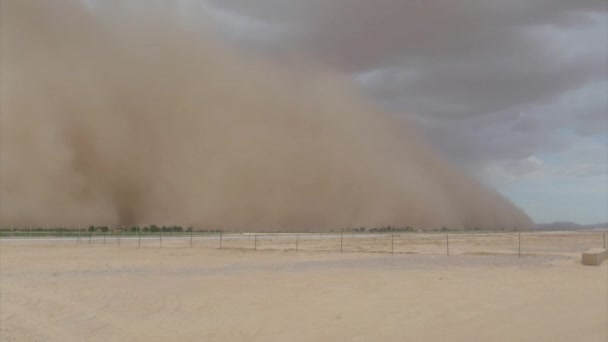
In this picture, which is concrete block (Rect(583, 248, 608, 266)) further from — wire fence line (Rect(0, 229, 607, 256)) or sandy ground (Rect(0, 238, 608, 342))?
wire fence line (Rect(0, 229, 607, 256))

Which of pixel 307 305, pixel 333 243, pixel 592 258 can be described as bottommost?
pixel 333 243

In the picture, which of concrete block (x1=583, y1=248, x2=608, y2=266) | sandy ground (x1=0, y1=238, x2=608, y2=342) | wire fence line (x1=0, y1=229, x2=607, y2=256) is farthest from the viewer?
wire fence line (x1=0, y1=229, x2=607, y2=256)

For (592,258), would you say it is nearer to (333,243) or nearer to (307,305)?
(307,305)

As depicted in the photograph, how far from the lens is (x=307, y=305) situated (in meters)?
8.51

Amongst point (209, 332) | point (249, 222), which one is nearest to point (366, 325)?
point (209, 332)

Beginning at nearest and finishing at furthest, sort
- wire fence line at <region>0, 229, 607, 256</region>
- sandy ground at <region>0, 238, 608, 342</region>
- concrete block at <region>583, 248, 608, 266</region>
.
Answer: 1. sandy ground at <region>0, 238, 608, 342</region>
2. concrete block at <region>583, 248, 608, 266</region>
3. wire fence line at <region>0, 229, 607, 256</region>

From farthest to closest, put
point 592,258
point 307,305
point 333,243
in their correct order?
point 333,243
point 592,258
point 307,305

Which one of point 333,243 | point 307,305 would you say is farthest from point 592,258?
point 333,243

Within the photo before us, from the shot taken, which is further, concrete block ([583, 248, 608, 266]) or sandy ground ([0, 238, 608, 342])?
concrete block ([583, 248, 608, 266])

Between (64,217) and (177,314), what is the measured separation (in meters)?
42.5

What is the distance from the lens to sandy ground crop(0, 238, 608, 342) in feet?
21.7

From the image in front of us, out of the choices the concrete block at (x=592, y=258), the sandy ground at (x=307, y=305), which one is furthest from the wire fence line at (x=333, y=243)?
the sandy ground at (x=307, y=305)

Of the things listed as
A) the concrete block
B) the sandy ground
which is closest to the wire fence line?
the concrete block

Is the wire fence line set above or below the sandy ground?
below
